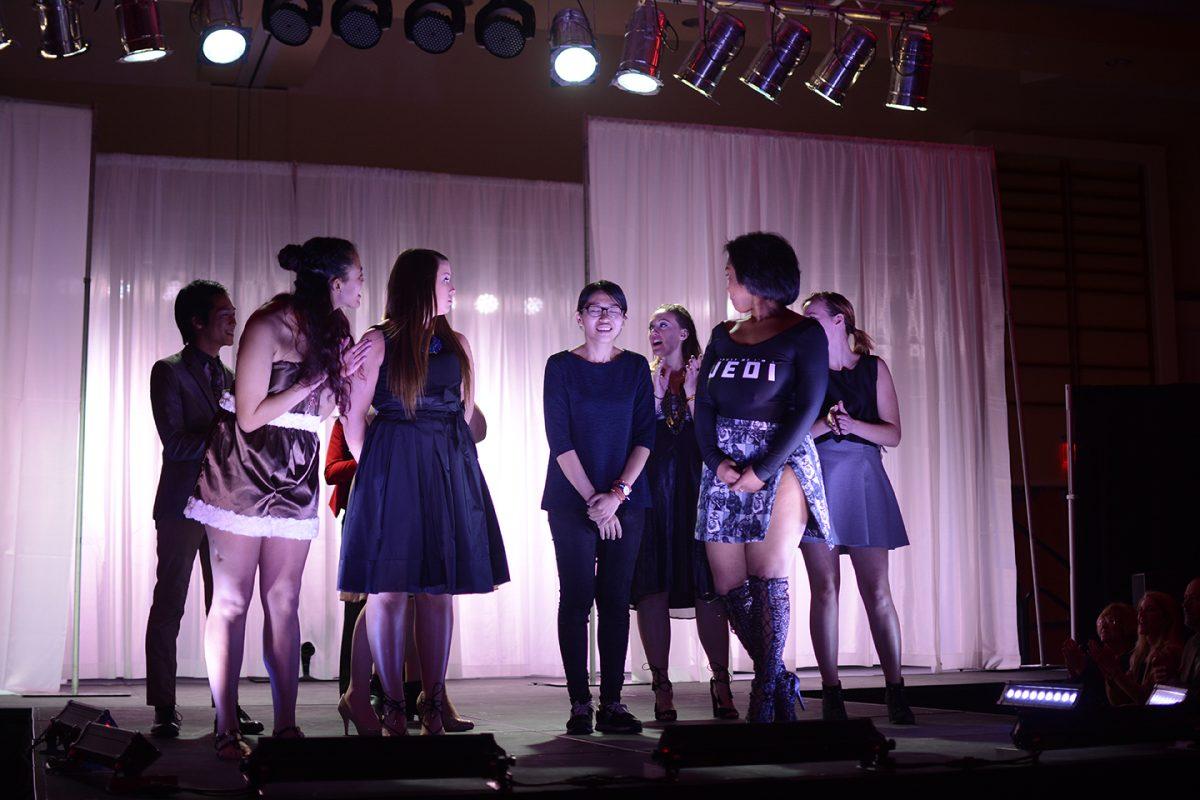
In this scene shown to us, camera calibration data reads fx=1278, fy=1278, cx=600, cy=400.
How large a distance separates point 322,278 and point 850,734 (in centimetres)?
178

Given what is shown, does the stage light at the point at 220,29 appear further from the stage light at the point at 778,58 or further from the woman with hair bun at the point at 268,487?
the stage light at the point at 778,58

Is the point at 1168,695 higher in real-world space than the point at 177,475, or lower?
lower

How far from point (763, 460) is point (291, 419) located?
49.6 inches

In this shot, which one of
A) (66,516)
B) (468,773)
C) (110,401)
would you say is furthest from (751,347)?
(110,401)

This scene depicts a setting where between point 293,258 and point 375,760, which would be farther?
point 293,258

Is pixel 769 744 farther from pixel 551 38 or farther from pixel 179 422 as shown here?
pixel 551 38

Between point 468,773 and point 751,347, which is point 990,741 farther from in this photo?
point 468,773

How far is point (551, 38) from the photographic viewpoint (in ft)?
17.1

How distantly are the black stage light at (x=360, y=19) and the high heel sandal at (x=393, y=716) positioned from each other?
2.59 meters

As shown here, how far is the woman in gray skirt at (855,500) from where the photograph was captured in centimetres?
402

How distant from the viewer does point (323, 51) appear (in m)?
7.09

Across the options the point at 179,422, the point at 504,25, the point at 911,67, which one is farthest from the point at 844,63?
the point at 179,422

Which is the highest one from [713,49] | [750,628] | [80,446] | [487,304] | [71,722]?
[713,49]

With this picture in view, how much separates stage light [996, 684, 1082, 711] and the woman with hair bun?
6.48 feet
